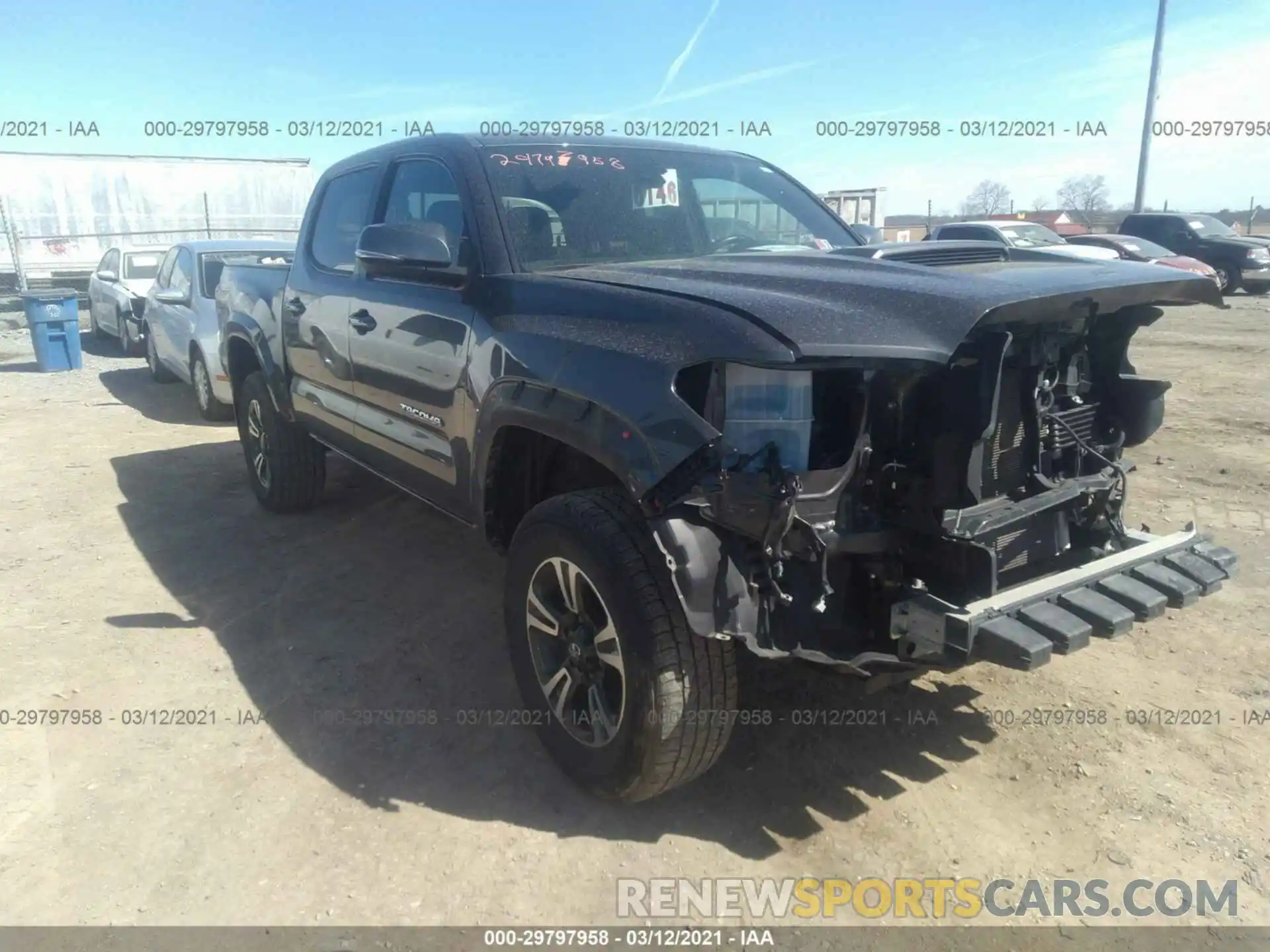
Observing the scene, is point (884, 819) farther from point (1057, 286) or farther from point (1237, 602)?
point (1237, 602)

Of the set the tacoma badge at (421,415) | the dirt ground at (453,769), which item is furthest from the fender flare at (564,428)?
the dirt ground at (453,769)

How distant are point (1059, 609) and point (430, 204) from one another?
2.87m

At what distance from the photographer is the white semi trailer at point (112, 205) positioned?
19.1 m

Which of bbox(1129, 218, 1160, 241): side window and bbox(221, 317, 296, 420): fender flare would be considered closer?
bbox(221, 317, 296, 420): fender flare

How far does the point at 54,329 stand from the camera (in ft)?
39.0

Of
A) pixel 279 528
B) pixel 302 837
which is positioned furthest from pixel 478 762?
pixel 279 528

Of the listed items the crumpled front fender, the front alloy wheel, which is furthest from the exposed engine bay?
the front alloy wheel

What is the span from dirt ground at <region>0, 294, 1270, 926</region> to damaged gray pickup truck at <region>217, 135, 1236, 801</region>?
33cm

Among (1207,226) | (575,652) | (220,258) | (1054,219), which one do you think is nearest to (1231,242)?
(1207,226)

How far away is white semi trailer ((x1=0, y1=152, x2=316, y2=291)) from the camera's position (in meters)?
19.1

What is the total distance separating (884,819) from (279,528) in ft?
13.4

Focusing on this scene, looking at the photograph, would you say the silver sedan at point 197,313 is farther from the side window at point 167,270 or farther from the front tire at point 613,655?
the front tire at point 613,655

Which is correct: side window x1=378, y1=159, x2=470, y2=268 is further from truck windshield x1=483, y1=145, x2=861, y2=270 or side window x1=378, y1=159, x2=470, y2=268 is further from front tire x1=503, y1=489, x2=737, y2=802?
front tire x1=503, y1=489, x2=737, y2=802

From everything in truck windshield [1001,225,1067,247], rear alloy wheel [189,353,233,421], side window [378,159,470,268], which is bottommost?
rear alloy wheel [189,353,233,421]
